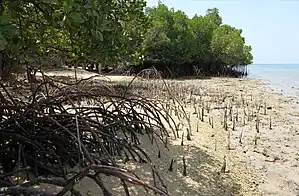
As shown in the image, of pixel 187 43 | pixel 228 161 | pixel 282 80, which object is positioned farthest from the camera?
pixel 282 80

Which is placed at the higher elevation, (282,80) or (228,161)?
(282,80)

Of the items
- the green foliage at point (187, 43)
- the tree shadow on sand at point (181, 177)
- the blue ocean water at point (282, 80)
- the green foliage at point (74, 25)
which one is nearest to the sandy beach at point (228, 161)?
the tree shadow on sand at point (181, 177)

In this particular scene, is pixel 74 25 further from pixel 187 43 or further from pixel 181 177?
pixel 187 43

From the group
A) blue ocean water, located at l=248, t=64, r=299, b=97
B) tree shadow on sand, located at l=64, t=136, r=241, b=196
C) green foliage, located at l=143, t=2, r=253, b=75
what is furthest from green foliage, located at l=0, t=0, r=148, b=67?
green foliage, located at l=143, t=2, r=253, b=75

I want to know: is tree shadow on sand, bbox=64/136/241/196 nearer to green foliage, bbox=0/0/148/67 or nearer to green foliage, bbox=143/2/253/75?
green foliage, bbox=0/0/148/67

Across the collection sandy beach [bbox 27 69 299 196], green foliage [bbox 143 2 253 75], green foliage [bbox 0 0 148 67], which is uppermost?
green foliage [bbox 143 2 253 75]

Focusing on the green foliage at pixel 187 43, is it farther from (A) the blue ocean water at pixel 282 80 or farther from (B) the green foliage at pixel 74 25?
(B) the green foliage at pixel 74 25

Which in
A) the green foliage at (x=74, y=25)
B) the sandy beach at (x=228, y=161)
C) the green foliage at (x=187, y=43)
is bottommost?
the sandy beach at (x=228, y=161)

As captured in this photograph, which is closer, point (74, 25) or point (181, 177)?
point (74, 25)

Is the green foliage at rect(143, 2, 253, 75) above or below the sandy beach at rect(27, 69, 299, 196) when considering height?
above

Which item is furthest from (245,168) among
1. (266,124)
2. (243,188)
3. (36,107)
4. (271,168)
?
(266,124)

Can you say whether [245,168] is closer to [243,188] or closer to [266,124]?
[243,188]

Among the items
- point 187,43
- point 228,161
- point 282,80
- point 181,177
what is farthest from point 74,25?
point 282,80

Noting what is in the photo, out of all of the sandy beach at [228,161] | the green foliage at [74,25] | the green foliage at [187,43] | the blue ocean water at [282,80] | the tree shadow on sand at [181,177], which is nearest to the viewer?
the green foliage at [74,25]
